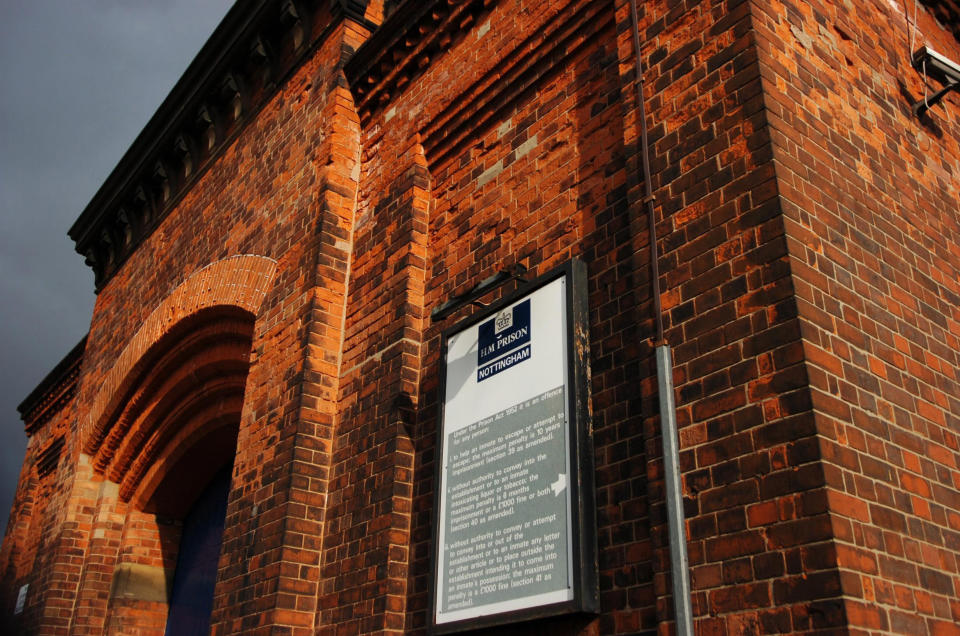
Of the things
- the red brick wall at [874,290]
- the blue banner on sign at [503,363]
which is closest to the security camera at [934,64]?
the red brick wall at [874,290]

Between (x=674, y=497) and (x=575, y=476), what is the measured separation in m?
0.77

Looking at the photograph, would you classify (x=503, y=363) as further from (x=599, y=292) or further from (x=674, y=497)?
(x=674, y=497)

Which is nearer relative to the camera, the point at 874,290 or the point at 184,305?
the point at 874,290

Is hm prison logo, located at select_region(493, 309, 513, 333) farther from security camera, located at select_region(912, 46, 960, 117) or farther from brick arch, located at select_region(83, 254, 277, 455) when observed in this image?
brick arch, located at select_region(83, 254, 277, 455)

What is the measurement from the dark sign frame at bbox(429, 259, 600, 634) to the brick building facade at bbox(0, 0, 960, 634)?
0.10 metres

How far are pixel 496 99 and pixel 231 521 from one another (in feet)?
13.6

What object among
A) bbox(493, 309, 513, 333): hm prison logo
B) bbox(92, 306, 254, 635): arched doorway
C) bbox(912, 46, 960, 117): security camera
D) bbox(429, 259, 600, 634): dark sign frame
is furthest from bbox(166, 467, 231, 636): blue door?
bbox(912, 46, 960, 117): security camera

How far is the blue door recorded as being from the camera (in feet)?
34.8

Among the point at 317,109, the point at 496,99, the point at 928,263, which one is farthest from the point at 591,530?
the point at 317,109

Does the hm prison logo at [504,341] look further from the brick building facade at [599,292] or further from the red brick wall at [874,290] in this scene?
the red brick wall at [874,290]

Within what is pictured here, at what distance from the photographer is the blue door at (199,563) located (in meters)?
10.6

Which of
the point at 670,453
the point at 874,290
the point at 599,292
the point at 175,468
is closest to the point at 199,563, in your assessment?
the point at 175,468

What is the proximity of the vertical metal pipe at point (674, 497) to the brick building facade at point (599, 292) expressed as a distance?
5 centimetres

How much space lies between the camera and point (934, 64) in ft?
20.3
